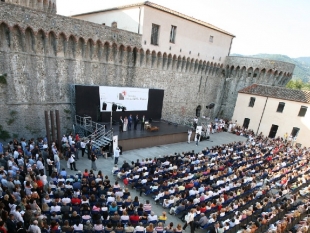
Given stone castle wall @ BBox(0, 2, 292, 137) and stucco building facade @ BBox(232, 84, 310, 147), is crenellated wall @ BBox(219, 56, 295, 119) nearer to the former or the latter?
stucco building facade @ BBox(232, 84, 310, 147)

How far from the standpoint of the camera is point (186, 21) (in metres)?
27.4

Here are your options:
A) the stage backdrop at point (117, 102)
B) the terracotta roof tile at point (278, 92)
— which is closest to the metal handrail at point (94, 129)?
the stage backdrop at point (117, 102)

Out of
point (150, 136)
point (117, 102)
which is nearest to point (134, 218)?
point (150, 136)

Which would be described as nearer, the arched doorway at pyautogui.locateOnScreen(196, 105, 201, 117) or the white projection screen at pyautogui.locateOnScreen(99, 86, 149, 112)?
the white projection screen at pyautogui.locateOnScreen(99, 86, 149, 112)

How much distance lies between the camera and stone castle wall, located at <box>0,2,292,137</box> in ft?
55.0

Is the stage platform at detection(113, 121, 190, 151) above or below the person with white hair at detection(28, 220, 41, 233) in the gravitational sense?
below

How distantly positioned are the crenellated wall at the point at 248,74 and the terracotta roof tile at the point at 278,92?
87.6 inches

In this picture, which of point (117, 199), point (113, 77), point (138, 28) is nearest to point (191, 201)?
point (117, 199)

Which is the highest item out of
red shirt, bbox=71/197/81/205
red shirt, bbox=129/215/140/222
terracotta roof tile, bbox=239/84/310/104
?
terracotta roof tile, bbox=239/84/310/104

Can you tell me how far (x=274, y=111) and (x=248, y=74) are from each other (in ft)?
24.8

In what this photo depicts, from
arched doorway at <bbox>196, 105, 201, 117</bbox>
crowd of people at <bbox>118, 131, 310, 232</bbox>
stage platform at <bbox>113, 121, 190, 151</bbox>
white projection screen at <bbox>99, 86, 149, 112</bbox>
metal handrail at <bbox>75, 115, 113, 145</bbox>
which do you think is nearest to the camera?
crowd of people at <bbox>118, 131, 310, 232</bbox>

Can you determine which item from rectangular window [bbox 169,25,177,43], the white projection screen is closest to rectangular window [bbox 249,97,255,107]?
rectangular window [bbox 169,25,177,43]

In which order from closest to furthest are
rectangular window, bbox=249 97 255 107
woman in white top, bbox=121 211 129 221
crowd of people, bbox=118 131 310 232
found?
woman in white top, bbox=121 211 129 221
crowd of people, bbox=118 131 310 232
rectangular window, bbox=249 97 255 107

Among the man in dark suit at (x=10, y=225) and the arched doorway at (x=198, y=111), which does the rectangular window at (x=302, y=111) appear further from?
the man in dark suit at (x=10, y=225)
